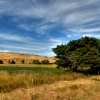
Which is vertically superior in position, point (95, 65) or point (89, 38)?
point (89, 38)

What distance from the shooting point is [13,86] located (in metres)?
15.8

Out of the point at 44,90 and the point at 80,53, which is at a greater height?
the point at 80,53

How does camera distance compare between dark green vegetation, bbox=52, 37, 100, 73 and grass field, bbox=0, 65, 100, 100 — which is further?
dark green vegetation, bbox=52, 37, 100, 73

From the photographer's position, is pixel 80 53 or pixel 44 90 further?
pixel 80 53

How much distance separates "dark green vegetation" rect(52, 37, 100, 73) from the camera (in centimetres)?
3148

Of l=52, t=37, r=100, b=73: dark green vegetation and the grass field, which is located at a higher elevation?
l=52, t=37, r=100, b=73: dark green vegetation

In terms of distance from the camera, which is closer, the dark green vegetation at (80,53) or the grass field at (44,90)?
the grass field at (44,90)

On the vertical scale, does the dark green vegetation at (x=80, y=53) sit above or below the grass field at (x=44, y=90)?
above

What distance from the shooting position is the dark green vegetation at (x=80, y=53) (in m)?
31.5

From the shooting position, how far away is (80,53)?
3241 centimetres

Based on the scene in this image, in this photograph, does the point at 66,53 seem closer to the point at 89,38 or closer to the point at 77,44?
the point at 77,44

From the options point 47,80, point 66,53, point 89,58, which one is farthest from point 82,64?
point 47,80

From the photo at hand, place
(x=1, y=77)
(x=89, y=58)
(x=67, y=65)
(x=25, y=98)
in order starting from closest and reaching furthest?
1. (x=25, y=98)
2. (x=1, y=77)
3. (x=89, y=58)
4. (x=67, y=65)

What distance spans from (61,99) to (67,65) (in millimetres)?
25611
